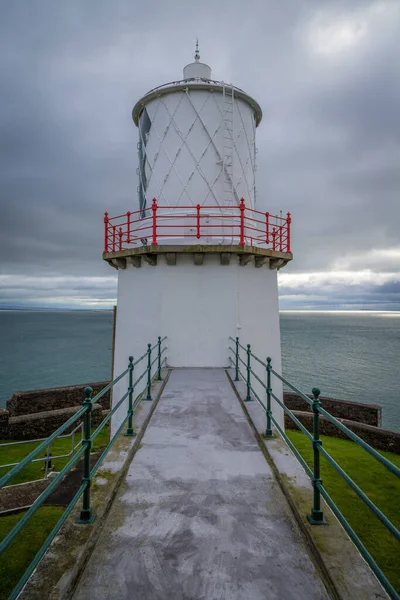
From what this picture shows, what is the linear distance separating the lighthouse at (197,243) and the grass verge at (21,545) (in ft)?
9.95

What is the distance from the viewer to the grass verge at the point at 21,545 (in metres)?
6.02

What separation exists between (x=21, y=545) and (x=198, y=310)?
6.37 m

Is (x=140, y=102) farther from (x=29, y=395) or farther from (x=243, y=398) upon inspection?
(x=29, y=395)

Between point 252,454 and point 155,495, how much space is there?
1585 millimetres

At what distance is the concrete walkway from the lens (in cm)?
267

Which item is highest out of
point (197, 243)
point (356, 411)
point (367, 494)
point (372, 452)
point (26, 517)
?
point (197, 243)

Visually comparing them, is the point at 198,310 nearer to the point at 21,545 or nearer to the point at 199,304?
the point at 199,304

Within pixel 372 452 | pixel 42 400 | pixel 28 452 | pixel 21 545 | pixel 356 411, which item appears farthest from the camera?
pixel 42 400

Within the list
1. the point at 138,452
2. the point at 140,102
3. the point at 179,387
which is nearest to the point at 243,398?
the point at 179,387

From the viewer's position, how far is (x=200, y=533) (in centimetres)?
329

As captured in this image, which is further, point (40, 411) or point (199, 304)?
point (40, 411)

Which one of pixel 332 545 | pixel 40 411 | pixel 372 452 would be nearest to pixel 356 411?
pixel 332 545

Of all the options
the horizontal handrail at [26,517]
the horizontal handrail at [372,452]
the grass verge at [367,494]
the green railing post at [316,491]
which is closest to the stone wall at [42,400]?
the grass verge at [367,494]

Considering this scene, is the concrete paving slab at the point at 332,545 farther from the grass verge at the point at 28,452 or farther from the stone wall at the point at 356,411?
the stone wall at the point at 356,411
